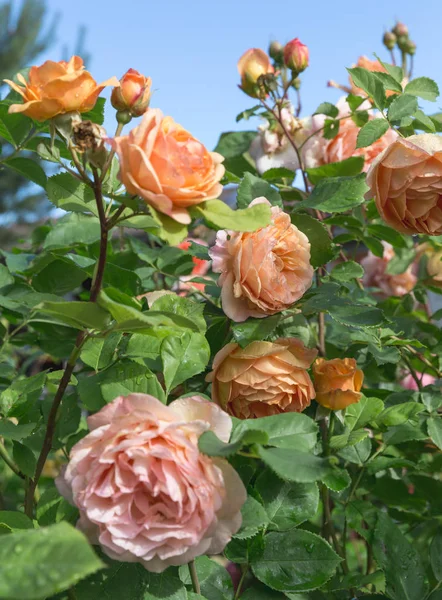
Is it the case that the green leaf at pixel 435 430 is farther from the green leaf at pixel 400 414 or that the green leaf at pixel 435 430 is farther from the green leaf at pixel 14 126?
the green leaf at pixel 14 126

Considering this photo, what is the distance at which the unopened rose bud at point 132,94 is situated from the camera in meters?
0.46

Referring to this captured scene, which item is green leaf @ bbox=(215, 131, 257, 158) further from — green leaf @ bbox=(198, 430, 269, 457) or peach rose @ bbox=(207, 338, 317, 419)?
green leaf @ bbox=(198, 430, 269, 457)

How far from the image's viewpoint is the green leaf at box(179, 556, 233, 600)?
526 millimetres

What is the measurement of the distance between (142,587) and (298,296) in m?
0.27

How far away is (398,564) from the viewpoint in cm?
58

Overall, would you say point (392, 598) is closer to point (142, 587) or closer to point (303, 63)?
point (142, 587)

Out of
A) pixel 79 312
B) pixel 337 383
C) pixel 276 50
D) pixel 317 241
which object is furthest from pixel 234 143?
pixel 79 312

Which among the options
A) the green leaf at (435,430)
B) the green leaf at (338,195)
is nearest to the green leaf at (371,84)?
the green leaf at (338,195)

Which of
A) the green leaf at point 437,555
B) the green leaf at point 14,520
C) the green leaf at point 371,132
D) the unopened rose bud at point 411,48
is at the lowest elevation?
the green leaf at point 437,555

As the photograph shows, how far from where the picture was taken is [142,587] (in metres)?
0.46

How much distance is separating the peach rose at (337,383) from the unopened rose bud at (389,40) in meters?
0.89

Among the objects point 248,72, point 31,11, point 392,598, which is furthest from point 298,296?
Result: point 31,11

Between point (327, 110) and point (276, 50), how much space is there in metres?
0.13

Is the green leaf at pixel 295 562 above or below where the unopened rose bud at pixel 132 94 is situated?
below
